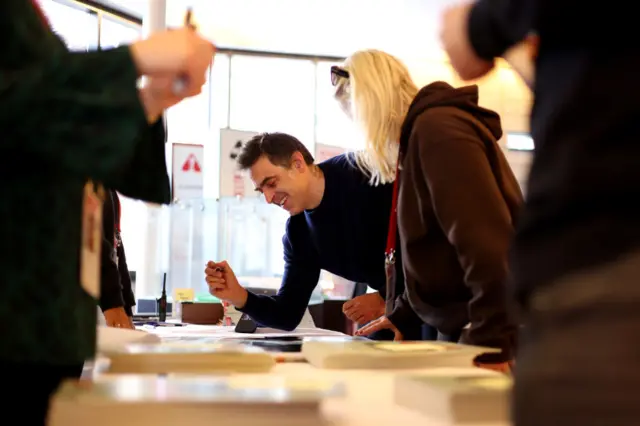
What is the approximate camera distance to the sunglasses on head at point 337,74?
1930mm

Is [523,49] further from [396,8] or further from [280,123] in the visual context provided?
[280,123]

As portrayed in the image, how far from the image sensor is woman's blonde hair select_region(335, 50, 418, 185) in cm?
174

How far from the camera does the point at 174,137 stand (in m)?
5.52

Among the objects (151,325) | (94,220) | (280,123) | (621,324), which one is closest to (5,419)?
(94,220)

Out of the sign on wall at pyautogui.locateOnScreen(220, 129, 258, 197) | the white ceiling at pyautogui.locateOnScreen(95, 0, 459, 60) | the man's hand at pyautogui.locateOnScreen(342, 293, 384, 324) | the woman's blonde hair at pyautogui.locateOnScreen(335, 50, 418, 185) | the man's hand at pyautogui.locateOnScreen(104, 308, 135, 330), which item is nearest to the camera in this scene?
the woman's blonde hair at pyautogui.locateOnScreen(335, 50, 418, 185)

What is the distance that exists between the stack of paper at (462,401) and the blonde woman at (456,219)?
44 centimetres

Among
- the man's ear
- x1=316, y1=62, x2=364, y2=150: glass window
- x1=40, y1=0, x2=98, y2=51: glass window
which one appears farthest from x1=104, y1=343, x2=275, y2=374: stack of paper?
x1=316, y1=62, x2=364, y2=150: glass window

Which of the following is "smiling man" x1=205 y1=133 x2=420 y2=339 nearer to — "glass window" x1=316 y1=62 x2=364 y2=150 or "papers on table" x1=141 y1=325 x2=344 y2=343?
"papers on table" x1=141 y1=325 x2=344 y2=343

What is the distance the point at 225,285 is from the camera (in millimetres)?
2520

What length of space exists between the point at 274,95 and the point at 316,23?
922 millimetres

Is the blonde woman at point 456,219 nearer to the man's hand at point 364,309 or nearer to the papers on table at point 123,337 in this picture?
the papers on table at point 123,337

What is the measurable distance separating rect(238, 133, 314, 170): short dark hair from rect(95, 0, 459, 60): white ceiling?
7.95ft

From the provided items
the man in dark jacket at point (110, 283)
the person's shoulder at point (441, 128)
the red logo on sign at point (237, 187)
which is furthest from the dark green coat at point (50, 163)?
the red logo on sign at point (237, 187)

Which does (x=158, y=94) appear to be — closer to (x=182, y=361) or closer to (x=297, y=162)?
(x=182, y=361)
